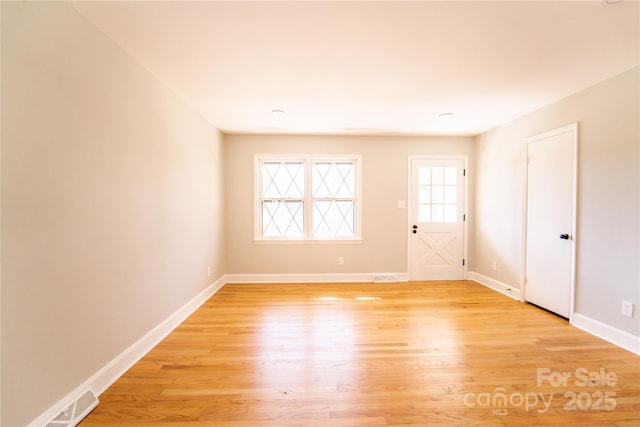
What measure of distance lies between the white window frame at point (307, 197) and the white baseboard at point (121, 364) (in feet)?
5.24

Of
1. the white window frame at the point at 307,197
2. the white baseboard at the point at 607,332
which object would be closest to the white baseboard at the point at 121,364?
the white window frame at the point at 307,197

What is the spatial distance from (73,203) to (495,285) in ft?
16.2

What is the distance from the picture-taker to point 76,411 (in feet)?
4.79

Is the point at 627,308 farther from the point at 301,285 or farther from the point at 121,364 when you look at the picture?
the point at 121,364

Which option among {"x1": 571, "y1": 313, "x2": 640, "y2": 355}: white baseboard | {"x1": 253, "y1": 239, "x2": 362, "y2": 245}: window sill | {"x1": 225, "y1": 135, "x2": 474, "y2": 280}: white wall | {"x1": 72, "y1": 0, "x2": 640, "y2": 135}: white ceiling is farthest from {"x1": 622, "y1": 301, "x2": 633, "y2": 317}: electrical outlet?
{"x1": 253, "y1": 239, "x2": 362, "y2": 245}: window sill

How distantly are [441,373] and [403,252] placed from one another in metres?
2.51

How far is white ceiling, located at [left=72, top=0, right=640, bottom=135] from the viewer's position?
1.52 metres

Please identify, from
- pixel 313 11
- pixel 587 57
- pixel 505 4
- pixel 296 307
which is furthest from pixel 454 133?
pixel 296 307

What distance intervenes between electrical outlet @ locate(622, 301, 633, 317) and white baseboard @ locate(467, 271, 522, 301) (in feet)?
3.87

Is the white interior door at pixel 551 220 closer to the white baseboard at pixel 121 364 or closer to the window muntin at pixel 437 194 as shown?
the window muntin at pixel 437 194

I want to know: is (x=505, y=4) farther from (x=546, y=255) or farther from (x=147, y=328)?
(x=147, y=328)

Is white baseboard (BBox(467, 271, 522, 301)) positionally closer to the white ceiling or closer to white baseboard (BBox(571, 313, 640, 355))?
white baseboard (BBox(571, 313, 640, 355))

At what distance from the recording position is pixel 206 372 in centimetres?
190

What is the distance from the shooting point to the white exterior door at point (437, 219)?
4.27 m
